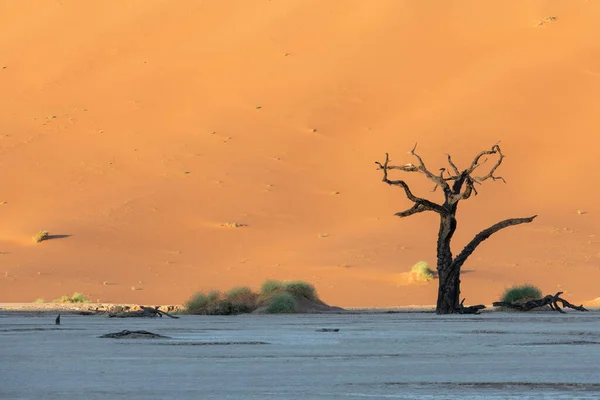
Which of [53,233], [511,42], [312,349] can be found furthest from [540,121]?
[312,349]

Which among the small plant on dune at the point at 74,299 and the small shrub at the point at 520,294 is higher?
the small plant on dune at the point at 74,299

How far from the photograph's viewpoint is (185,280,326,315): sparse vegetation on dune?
113 feet

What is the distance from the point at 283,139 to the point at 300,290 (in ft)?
85.7

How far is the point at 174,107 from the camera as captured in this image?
6569cm

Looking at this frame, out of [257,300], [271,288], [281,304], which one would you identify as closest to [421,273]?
[271,288]

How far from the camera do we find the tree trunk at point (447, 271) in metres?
31.2

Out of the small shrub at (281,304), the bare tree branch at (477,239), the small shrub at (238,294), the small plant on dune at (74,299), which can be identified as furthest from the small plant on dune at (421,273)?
the bare tree branch at (477,239)

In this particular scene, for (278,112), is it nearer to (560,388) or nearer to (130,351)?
(130,351)

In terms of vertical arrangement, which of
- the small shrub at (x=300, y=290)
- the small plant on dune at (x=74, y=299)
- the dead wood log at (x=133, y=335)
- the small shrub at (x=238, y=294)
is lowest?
the dead wood log at (x=133, y=335)

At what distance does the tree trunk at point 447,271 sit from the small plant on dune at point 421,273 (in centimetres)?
1681

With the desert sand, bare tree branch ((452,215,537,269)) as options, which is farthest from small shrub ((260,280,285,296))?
the desert sand

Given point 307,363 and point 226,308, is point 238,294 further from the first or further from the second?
point 307,363

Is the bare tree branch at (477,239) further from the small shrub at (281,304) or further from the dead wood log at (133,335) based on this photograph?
the dead wood log at (133,335)

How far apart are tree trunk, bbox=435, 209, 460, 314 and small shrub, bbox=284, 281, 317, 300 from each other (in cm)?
604
